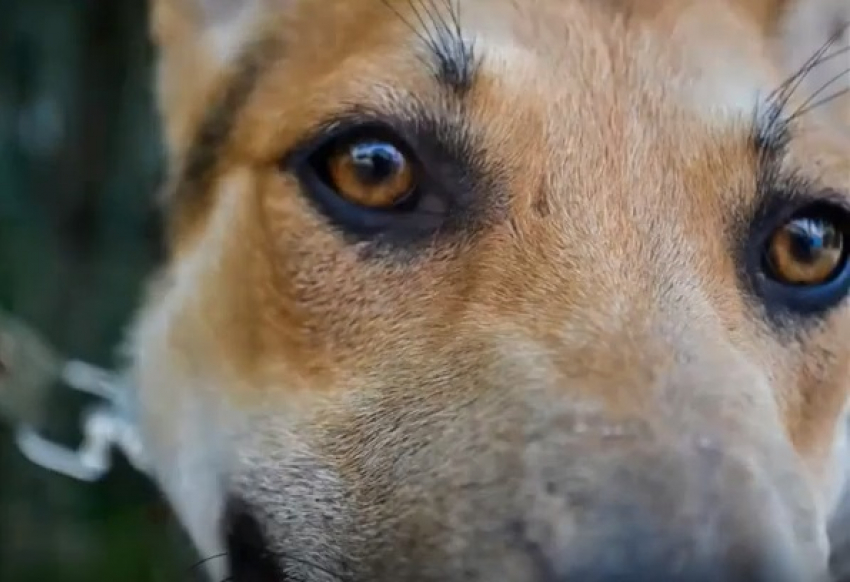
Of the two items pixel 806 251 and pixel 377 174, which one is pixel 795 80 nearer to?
pixel 806 251

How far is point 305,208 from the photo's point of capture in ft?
6.71

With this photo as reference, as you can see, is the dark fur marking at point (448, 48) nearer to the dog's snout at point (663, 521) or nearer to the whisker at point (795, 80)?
the whisker at point (795, 80)

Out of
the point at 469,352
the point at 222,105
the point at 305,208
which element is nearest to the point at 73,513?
the point at 222,105

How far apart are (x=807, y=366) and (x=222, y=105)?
1148 millimetres

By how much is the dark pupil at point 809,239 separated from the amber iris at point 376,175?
2.09 feet

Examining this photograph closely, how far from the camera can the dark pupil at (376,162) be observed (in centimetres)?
199

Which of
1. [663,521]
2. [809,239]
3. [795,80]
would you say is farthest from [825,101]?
[663,521]

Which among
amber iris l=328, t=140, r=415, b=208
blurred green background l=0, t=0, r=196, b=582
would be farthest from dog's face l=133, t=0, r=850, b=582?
blurred green background l=0, t=0, r=196, b=582

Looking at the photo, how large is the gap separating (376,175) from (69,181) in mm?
2343

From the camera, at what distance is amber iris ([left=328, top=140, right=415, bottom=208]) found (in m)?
1.98

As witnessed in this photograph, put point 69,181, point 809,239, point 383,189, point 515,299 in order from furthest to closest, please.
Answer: point 69,181 < point 809,239 < point 383,189 < point 515,299

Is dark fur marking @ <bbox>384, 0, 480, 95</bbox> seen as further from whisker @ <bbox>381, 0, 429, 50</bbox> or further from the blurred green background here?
the blurred green background

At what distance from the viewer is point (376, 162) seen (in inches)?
78.2

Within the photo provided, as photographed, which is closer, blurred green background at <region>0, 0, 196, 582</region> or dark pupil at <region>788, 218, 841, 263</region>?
dark pupil at <region>788, 218, 841, 263</region>
